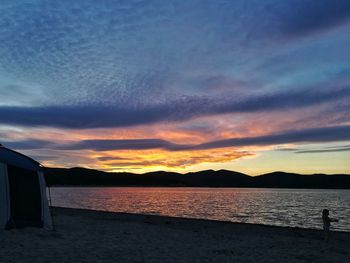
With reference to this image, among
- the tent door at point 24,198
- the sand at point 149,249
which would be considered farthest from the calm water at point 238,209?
the tent door at point 24,198

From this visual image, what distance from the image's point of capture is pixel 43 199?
17.1 m

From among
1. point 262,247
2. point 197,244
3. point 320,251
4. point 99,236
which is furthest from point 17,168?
point 320,251

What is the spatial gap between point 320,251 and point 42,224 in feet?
37.1

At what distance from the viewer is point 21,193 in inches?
627

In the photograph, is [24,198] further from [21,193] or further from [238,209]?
[238,209]

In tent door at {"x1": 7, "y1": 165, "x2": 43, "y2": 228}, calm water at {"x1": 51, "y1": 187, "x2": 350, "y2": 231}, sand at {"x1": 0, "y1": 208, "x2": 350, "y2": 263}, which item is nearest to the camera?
sand at {"x1": 0, "y1": 208, "x2": 350, "y2": 263}

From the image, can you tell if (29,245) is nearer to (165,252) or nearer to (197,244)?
(165,252)

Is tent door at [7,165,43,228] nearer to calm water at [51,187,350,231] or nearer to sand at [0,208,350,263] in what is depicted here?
sand at [0,208,350,263]

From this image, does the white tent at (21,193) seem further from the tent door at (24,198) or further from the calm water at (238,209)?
the calm water at (238,209)

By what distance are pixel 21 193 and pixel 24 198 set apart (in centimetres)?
26

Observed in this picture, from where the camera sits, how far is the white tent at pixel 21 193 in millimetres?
15156

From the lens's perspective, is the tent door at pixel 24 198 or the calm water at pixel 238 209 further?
→ the calm water at pixel 238 209

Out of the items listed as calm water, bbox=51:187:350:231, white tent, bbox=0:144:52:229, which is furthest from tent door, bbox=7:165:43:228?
calm water, bbox=51:187:350:231

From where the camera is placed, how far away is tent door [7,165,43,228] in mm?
15438
